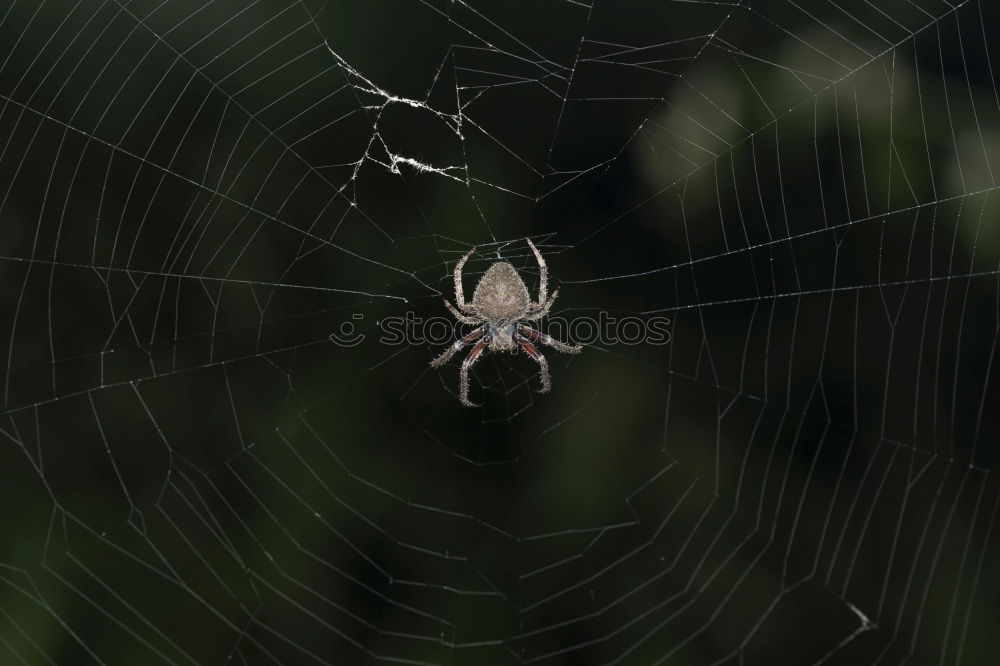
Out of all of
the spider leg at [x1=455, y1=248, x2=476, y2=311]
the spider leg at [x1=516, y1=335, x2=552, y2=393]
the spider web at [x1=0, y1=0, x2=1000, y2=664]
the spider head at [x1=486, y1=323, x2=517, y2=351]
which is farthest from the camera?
the spider head at [x1=486, y1=323, x2=517, y2=351]

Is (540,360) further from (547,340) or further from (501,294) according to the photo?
(501,294)

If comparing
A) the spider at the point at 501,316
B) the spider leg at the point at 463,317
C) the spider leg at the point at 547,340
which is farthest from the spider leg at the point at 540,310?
the spider leg at the point at 463,317

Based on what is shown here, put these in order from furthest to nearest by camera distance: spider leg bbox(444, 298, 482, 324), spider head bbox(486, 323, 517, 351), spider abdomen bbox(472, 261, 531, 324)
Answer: spider head bbox(486, 323, 517, 351), spider leg bbox(444, 298, 482, 324), spider abdomen bbox(472, 261, 531, 324)

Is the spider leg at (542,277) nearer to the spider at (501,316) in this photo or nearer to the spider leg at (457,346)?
the spider at (501,316)

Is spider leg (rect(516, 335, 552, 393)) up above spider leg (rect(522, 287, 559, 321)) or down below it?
below

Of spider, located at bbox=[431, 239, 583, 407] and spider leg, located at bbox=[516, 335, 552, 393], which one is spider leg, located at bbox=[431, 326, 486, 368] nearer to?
spider, located at bbox=[431, 239, 583, 407]

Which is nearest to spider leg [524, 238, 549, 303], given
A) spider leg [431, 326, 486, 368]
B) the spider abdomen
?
the spider abdomen

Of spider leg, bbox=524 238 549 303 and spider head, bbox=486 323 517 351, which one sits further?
spider head, bbox=486 323 517 351
